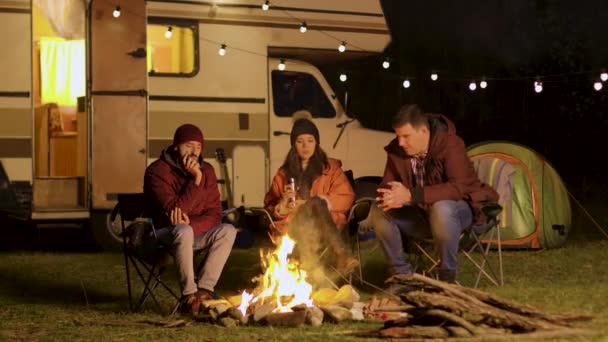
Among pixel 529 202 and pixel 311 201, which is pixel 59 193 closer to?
pixel 311 201

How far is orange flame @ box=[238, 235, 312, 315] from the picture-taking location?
5.04m

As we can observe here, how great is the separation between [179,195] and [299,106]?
362 centimetres

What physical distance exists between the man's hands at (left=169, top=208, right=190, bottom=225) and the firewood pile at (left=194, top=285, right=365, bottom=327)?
1.58ft

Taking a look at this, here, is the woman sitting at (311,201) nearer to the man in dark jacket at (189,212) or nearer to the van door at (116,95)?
the man in dark jacket at (189,212)

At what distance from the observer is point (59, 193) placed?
28.5 ft

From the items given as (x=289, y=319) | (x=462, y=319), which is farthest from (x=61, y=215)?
(x=462, y=319)

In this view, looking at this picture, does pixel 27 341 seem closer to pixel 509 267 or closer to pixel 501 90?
pixel 509 267

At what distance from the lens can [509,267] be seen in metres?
7.19

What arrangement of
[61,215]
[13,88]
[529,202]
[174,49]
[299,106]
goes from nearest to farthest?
[13,88], [529,202], [61,215], [174,49], [299,106]

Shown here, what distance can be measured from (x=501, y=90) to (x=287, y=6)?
32.7ft

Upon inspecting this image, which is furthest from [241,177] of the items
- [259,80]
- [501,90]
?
[501,90]

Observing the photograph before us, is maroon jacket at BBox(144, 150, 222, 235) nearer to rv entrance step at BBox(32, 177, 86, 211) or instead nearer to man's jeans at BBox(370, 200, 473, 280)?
man's jeans at BBox(370, 200, 473, 280)

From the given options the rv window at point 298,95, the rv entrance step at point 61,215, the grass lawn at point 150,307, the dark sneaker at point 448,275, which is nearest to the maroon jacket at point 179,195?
the grass lawn at point 150,307

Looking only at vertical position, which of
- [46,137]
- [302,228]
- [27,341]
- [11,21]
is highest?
[11,21]
